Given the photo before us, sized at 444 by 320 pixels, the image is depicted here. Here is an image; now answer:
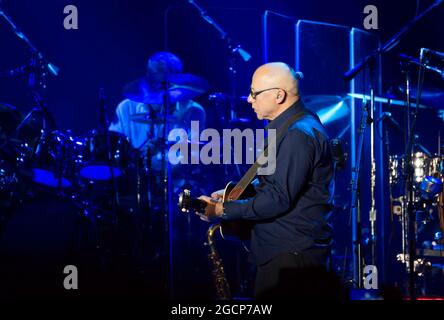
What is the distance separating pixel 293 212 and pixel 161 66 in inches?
149

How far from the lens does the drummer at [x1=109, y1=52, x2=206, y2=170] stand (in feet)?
21.9

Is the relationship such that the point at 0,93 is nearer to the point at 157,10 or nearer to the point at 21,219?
the point at 21,219

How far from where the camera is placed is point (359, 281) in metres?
5.72

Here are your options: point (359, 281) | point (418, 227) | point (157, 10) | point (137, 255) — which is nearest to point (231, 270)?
point (137, 255)

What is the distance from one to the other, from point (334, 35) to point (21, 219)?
4.70m

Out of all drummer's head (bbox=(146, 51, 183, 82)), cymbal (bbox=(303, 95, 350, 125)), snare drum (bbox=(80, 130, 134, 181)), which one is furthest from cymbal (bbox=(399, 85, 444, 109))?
snare drum (bbox=(80, 130, 134, 181))

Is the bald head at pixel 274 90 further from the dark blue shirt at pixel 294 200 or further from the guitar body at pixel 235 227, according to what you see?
the guitar body at pixel 235 227

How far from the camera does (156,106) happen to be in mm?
7688

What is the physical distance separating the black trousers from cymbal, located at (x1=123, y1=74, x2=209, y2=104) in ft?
11.8

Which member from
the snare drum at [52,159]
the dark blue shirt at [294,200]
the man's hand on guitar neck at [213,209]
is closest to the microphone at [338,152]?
the dark blue shirt at [294,200]

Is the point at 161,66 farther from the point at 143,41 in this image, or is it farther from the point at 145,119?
the point at 143,41

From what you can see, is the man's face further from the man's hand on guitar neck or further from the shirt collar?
the man's hand on guitar neck

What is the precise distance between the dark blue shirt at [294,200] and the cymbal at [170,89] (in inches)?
130

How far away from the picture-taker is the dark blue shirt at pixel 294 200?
3.27 metres
